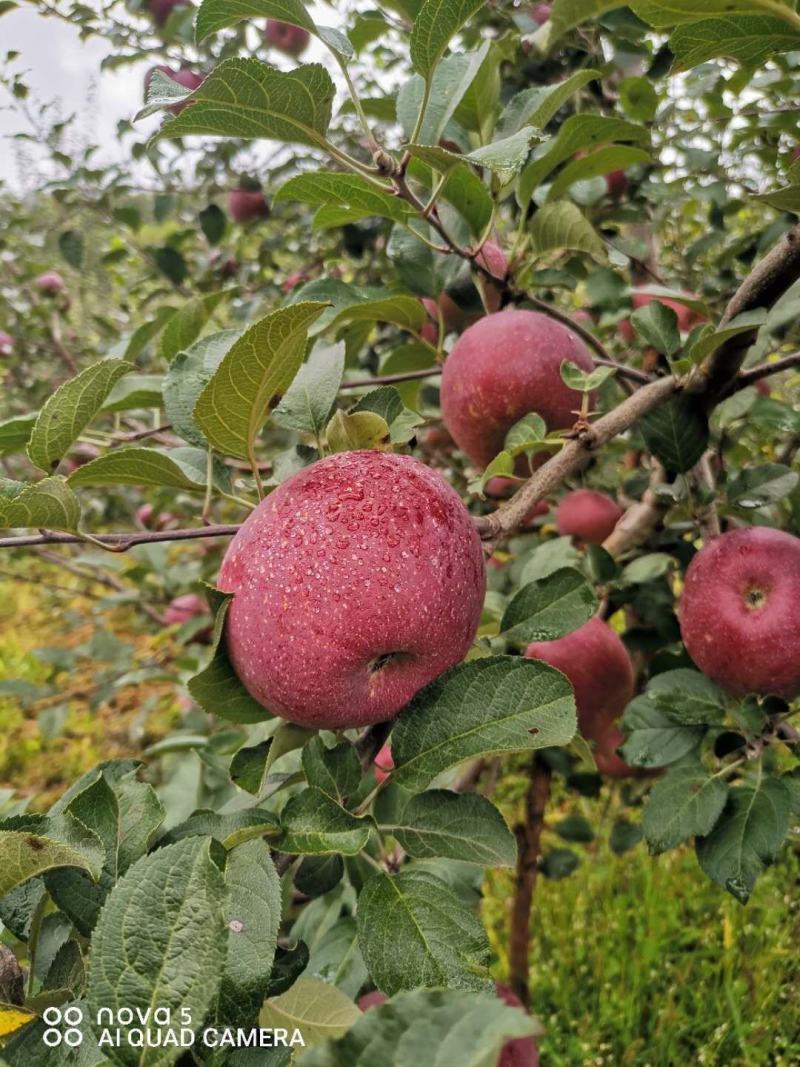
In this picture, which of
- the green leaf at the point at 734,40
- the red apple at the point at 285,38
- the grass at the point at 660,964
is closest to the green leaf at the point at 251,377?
the green leaf at the point at 734,40

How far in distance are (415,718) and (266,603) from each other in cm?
14

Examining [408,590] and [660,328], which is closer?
[408,590]

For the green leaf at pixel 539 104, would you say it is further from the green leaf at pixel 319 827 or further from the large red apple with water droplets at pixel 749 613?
the green leaf at pixel 319 827

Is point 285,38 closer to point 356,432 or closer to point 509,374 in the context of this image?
→ point 509,374

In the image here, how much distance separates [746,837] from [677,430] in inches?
15.1

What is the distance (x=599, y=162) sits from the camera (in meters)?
0.83

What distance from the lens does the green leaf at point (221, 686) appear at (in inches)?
20.3

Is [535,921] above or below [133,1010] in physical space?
below

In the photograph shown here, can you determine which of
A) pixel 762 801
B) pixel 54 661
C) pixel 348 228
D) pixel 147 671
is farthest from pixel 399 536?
pixel 54 661

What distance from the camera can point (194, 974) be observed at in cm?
36

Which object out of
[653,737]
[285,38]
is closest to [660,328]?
[653,737]

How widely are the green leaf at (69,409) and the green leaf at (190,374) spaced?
0.07 metres

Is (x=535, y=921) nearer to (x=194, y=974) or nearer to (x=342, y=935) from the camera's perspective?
(x=342, y=935)

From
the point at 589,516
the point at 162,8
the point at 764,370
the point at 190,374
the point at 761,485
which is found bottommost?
the point at 589,516
